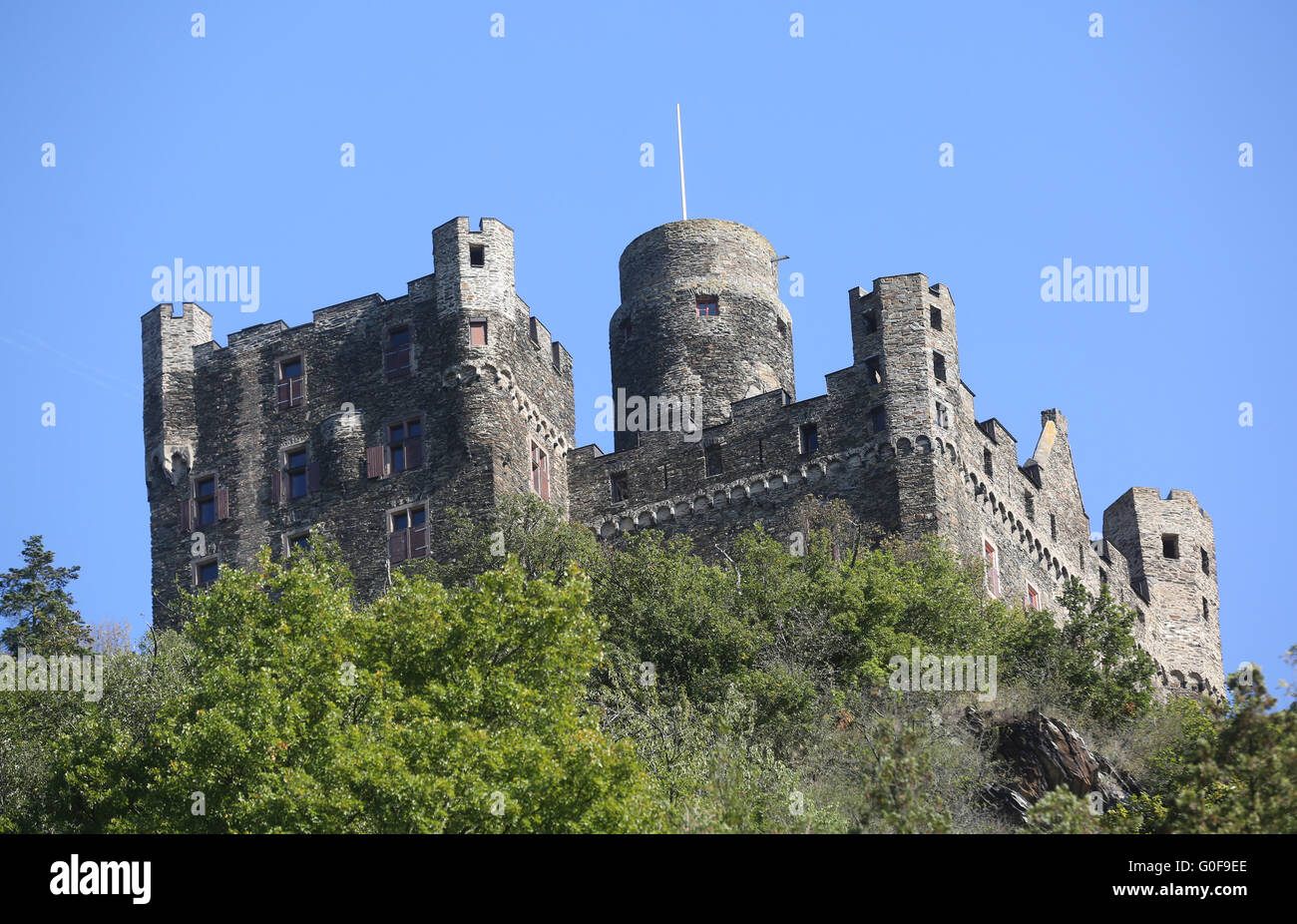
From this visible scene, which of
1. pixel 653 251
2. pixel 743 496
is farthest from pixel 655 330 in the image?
pixel 743 496

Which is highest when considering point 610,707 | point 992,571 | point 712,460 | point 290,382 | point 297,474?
point 290,382

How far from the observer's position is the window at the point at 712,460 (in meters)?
60.0

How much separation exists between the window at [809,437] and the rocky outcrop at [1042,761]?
12.7 metres

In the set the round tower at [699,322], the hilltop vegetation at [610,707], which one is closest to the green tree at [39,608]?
the hilltop vegetation at [610,707]

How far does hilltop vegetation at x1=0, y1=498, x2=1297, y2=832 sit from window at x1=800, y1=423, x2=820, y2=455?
9.31 ft

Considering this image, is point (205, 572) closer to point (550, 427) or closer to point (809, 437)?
point (550, 427)

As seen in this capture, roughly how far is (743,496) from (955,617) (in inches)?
385

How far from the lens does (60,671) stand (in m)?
46.1

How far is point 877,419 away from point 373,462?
14178 millimetres

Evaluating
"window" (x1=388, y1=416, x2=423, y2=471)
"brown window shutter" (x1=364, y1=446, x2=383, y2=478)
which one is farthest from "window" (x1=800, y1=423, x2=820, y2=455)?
"brown window shutter" (x1=364, y1=446, x2=383, y2=478)

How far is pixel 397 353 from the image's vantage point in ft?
197

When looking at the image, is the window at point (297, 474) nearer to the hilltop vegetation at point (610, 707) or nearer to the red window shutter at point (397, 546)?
the red window shutter at point (397, 546)

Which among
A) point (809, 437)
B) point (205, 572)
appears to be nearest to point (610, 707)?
point (809, 437)

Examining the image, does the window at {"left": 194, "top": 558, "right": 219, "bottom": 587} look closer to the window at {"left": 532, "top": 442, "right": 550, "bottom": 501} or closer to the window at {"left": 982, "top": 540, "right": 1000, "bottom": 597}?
the window at {"left": 532, "top": 442, "right": 550, "bottom": 501}
